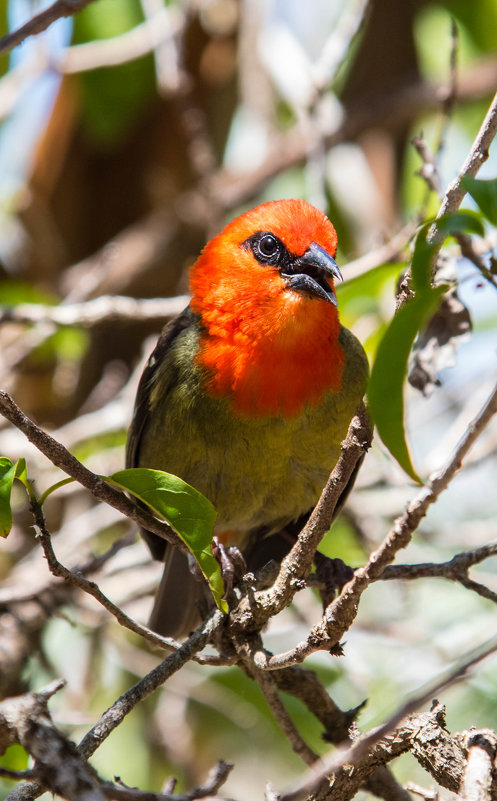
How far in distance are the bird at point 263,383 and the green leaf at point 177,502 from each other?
3.23 ft

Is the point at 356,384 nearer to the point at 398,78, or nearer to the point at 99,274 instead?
the point at 99,274

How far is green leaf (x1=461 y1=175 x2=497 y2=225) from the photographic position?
1868 millimetres

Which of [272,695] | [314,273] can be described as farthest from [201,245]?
[272,695]

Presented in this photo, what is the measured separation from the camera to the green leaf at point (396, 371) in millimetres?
1671

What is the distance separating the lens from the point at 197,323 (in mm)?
3559

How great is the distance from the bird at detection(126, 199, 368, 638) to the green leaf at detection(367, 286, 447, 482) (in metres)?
1.38

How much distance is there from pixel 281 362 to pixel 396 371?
58.1 inches

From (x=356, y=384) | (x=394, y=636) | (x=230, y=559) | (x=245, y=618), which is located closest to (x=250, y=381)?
(x=356, y=384)

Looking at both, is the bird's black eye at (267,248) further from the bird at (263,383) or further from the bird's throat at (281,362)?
the bird's throat at (281,362)

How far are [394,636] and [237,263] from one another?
1880 mm

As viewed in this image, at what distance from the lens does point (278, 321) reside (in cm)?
322

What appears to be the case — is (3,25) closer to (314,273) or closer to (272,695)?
(314,273)

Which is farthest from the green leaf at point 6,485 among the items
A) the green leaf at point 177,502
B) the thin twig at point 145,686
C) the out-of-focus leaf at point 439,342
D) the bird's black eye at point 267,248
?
the bird's black eye at point 267,248

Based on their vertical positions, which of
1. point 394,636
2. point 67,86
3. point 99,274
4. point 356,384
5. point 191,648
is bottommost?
point 191,648
